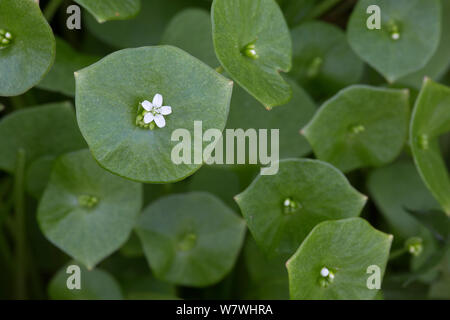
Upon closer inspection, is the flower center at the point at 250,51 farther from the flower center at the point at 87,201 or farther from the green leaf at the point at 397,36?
the flower center at the point at 87,201

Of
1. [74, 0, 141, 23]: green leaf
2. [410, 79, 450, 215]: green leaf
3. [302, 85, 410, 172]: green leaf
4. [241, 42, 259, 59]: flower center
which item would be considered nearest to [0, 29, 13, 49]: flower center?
[74, 0, 141, 23]: green leaf

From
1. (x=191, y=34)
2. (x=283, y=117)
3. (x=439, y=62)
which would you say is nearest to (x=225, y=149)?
(x=283, y=117)

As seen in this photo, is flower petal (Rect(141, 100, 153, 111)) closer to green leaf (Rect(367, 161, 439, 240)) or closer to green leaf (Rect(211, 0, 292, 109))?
green leaf (Rect(211, 0, 292, 109))

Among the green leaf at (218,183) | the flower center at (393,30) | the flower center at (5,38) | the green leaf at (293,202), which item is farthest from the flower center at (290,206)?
the flower center at (5,38)

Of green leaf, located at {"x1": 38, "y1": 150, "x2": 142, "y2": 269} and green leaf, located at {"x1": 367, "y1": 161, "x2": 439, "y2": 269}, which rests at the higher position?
green leaf, located at {"x1": 38, "y1": 150, "x2": 142, "y2": 269}

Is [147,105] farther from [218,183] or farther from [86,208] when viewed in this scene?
[218,183]
